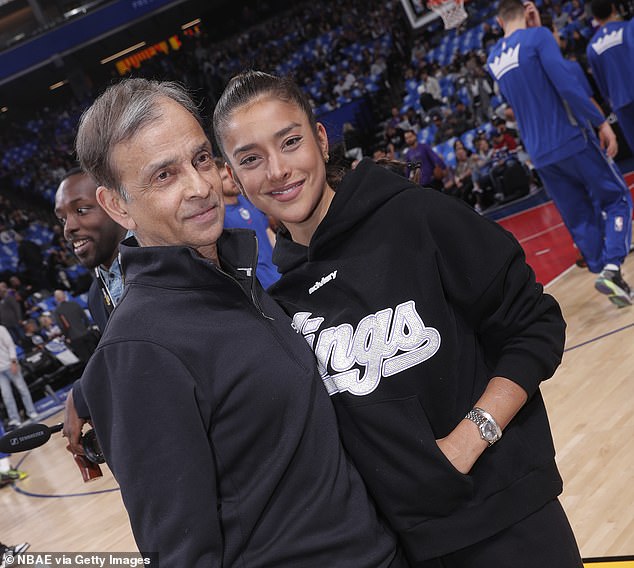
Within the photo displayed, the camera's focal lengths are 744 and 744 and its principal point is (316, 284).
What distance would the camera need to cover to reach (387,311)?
156 cm

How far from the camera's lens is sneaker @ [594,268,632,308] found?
4.99 meters

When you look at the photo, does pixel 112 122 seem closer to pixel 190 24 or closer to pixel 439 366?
pixel 439 366

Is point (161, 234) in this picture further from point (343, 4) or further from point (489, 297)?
point (343, 4)

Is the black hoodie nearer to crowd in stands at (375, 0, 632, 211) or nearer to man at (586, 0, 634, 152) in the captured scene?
man at (586, 0, 634, 152)

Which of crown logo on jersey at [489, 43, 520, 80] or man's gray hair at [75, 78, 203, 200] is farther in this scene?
crown logo on jersey at [489, 43, 520, 80]

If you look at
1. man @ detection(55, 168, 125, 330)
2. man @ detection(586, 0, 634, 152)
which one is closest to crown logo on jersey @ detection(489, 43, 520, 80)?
man @ detection(586, 0, 634, 152)

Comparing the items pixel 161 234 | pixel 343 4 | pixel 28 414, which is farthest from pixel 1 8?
pixel 161 234

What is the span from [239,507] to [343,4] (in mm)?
22141

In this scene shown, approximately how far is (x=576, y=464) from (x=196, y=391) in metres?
2.64

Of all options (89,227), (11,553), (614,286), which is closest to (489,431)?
(89,227)

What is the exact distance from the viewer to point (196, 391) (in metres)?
1.22

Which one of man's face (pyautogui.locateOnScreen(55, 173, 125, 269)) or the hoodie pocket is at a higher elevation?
man's face (pyautogui.locateOnScreen(55, 173, 125, 269))

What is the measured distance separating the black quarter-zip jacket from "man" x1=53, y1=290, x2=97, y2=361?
33.5 ft

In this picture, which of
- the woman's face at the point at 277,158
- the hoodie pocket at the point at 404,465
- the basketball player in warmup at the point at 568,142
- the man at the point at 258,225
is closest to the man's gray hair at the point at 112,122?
the woman's face at the point at 277,158
